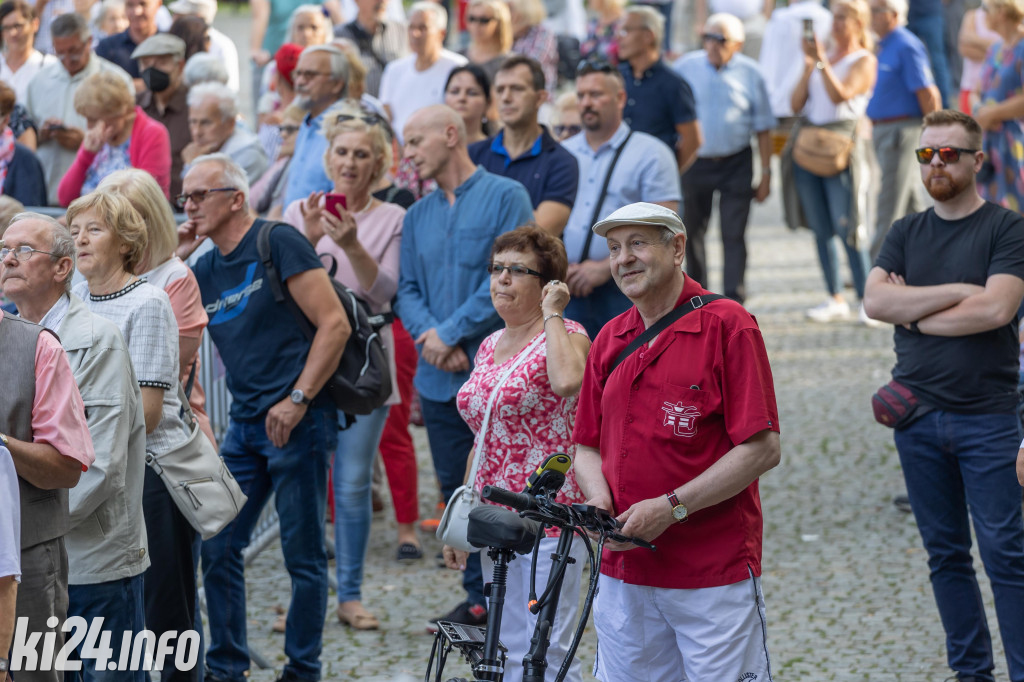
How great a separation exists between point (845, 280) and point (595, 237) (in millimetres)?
7733

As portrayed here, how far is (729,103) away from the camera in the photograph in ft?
37.4

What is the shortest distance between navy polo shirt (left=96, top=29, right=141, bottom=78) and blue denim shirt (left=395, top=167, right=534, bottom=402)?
5.55m

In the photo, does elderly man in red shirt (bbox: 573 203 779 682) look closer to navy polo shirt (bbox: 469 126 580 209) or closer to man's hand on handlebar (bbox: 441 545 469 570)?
man's hand on handlebar (bbox: 441 545 469 570)

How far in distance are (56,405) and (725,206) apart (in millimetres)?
8586

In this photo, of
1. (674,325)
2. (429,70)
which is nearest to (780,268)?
(429,70)

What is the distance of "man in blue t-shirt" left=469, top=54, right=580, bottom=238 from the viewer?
268 inches

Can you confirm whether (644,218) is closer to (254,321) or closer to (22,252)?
(22,252)

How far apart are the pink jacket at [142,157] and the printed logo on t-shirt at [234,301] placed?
2.80 m

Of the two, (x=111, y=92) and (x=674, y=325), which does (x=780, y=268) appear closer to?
(x=111, y=92)

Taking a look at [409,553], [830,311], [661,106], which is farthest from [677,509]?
[830,311]

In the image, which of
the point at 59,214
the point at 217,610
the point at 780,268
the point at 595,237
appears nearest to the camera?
the point at 217,610

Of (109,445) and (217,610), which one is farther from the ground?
(109,445)

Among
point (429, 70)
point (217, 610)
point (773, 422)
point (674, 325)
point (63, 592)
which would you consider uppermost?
point (429, 70)

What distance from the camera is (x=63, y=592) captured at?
4.05 m
